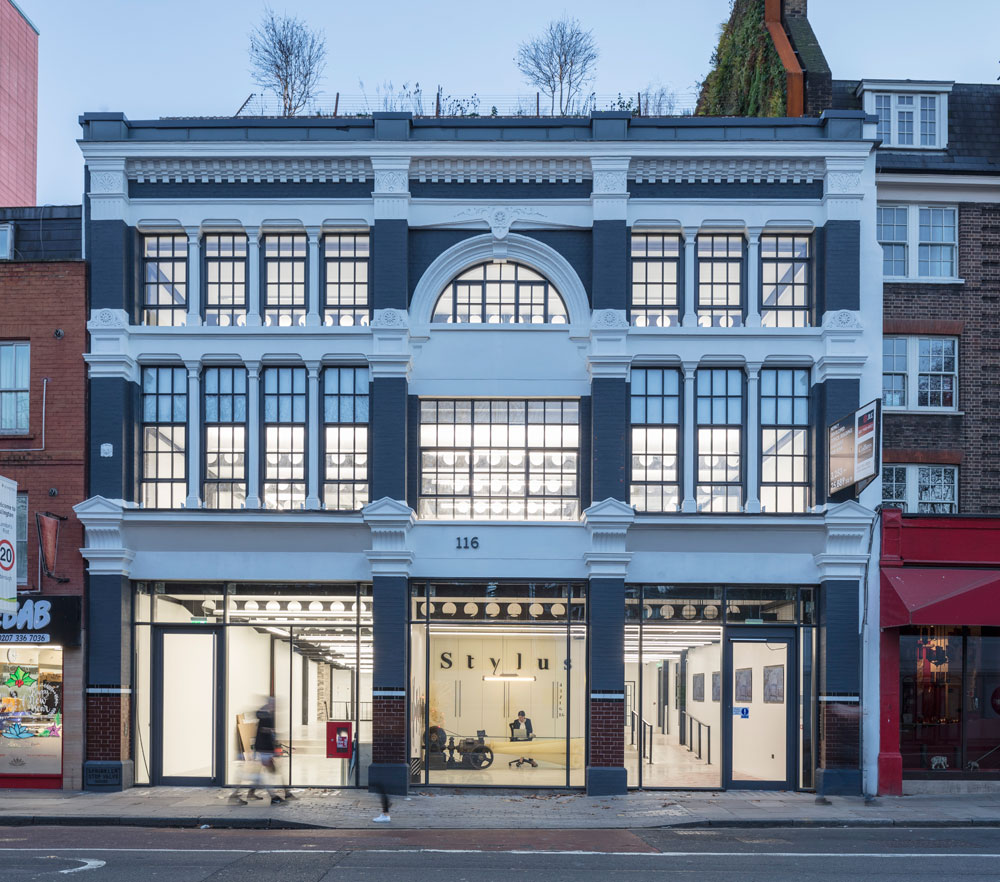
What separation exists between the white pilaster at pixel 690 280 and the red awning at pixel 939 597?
581 centimetres

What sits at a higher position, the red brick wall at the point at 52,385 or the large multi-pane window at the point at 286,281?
the large multi-pane window at the point at 286,281

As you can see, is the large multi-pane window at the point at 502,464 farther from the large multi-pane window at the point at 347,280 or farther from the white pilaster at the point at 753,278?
the white pilaster at the point at 753,278

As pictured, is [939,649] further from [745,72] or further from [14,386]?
[14,386]

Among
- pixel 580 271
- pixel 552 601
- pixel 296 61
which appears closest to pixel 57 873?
pixel 552 601

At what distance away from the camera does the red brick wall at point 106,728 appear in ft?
66.3

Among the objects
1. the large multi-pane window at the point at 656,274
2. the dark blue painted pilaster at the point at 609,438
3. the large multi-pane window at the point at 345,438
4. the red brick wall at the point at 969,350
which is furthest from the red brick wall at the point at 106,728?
the red brick wall at the point at 969,350

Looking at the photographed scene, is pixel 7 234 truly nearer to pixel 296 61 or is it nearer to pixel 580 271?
pixel 296 61

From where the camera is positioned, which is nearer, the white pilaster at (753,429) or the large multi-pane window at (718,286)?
the white pilaster at (753,429)

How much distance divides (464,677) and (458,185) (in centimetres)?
924

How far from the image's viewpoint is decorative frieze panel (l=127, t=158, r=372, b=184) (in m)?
21.2

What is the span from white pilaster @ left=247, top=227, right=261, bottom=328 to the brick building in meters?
3.08

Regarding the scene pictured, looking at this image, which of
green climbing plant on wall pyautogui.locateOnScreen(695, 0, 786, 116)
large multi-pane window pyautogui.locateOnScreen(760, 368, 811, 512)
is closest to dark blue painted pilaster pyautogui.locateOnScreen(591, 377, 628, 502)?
large multi-pane window pyautogui.locateOnScreen(760, 368, 811, 512)

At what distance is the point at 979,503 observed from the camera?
2177 cm

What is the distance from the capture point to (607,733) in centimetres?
2006
